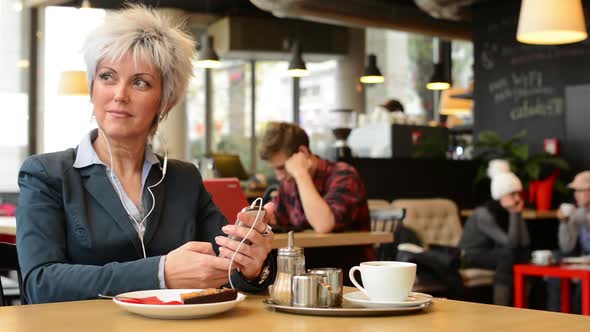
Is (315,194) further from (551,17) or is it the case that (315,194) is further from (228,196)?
(551,17)

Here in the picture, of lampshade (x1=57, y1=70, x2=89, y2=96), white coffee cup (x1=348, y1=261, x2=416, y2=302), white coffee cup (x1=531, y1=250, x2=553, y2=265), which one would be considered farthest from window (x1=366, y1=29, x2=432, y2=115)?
white coffee cup (x1=348, y1=261, x2=416, y2=302)

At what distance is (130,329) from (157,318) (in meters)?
0.11

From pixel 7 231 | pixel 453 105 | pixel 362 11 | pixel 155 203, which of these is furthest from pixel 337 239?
pixel 453 105

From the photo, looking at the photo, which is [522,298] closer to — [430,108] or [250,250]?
[250,250]

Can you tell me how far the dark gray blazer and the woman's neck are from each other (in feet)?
0.17

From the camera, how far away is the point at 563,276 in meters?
4.91

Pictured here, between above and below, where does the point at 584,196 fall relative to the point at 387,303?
below

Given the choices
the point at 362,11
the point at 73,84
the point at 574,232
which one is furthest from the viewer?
the point at 362,11

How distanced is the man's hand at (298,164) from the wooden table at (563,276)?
171 centimetres

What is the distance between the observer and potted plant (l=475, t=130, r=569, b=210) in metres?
8.43

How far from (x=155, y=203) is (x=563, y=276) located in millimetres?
3492

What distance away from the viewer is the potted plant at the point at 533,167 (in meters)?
8.43

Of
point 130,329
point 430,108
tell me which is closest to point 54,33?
point 430,108

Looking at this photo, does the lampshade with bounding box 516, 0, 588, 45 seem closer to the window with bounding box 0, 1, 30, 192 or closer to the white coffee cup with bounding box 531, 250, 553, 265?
the white coffee cup with bounding box 531, 250, 553, 265
